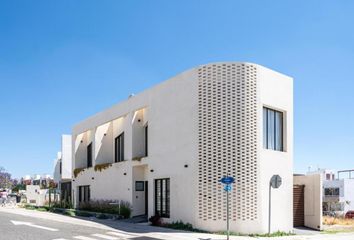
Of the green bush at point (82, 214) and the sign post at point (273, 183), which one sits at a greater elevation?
the sign post at point (273, 183)

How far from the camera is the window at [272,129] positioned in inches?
763

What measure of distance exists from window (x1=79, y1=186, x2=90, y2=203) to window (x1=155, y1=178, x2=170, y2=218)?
42.7 ft

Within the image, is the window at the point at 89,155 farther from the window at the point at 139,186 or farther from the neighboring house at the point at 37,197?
the window at the point at 139,186

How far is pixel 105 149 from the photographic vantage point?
31.5 m

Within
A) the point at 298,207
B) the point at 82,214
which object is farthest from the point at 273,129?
the point at 82,214

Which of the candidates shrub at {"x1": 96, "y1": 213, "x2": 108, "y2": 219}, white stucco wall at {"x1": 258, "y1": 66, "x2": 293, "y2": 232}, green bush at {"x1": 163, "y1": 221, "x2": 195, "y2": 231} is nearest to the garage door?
white stucco wall at {"x1": 258, "y1": 66, "x2": 293, "y2": 232}

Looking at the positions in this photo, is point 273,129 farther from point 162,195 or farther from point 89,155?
point 89,155

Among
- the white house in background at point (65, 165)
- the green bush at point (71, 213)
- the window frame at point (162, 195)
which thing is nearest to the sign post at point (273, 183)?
the window frame at point (162, 195)

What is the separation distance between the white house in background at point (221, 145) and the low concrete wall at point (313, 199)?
2322 millimetres

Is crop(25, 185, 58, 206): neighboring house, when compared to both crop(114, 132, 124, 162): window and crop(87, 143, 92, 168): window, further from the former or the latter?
crop(114, 132, 124, 162): window

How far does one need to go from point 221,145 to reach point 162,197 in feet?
15.8

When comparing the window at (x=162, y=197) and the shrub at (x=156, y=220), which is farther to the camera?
the window at (x=162, y=197)

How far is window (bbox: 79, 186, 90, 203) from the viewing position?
108 ft

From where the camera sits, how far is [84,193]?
111 feet
